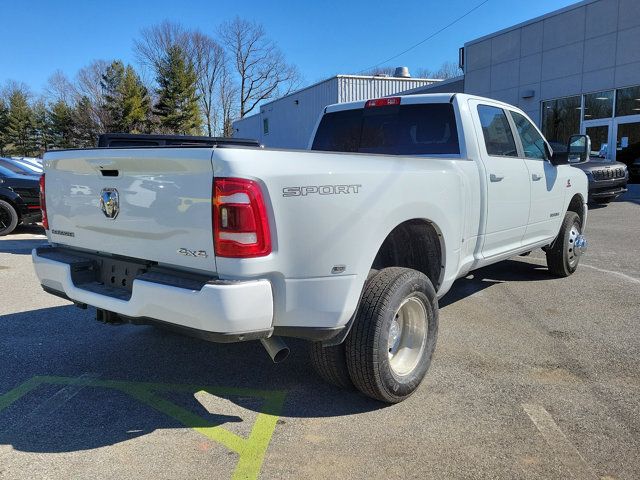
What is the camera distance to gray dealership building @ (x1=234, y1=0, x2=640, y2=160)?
54.1 ft

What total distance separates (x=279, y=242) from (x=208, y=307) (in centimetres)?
46

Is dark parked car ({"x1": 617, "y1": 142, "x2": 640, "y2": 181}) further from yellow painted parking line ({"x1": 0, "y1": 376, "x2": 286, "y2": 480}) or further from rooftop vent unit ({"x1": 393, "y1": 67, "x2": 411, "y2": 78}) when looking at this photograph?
yellow painted parking line ({"x1": 0, "y1": 376, "x2": 286, "y2": 480})

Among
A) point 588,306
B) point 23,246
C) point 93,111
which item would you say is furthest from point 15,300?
point 93,111

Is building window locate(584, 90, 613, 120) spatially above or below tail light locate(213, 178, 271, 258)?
above

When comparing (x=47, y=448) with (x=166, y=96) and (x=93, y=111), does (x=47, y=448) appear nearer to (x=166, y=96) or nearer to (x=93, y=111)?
(x=166, y=96)

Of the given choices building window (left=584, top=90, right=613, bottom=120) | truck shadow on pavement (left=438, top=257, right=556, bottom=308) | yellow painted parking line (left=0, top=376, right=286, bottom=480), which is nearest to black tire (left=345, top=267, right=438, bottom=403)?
yellow painted parking line (left=0, top=376, right=286, bottom=480)

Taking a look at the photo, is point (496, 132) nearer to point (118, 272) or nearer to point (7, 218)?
point (118, 272)

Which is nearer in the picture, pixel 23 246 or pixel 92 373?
pixel 92 373

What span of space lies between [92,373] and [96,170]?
1.60 metres

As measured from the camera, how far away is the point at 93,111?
177 ft

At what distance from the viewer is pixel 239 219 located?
2432 mm

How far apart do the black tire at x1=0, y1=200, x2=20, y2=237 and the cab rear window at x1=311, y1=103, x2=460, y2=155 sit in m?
8.05

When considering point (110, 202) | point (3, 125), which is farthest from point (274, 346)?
point (3, 125)

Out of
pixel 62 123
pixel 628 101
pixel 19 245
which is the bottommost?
pixel 19 245
